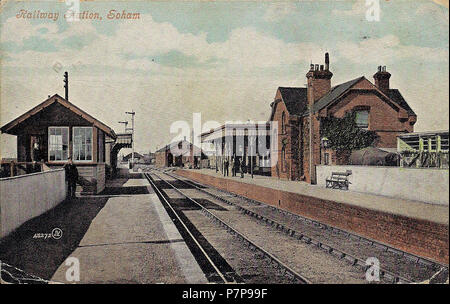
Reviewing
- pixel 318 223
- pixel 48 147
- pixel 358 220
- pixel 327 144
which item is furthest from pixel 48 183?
pixel 327 144

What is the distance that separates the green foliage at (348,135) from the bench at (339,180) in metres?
5.15

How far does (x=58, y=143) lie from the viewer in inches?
797

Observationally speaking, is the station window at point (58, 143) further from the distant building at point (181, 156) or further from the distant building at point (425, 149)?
the distant building at point (181, 156)

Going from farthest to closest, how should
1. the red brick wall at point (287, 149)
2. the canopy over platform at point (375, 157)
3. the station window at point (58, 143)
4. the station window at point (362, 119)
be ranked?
the red brick wall at point (287, 149)
the station window at point (362, 119)
the canopy over platform at point (375, 157)
the station window at point (58, 143)

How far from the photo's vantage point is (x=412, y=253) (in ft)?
28.2

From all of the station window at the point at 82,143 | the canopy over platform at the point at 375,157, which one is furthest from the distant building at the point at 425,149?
the station window at the point at 82,143

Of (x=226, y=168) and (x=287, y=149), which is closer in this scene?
(x=287, y=149)

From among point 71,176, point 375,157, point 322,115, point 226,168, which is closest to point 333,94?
point 322,115

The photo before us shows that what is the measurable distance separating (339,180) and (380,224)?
37.3 ft

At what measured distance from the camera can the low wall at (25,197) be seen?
30.6ft

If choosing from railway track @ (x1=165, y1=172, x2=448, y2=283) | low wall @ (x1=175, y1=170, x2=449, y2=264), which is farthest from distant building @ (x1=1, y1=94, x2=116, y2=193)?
railway track @ (x1=165, y1=172, x2=448, y2=283)

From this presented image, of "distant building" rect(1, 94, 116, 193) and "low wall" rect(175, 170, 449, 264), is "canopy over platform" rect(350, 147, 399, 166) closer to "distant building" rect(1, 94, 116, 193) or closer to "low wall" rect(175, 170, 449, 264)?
"low wall" rect(175, 170, 449, 264)

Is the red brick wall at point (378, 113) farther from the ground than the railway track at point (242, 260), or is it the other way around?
the red brick wall at point (378, 113)

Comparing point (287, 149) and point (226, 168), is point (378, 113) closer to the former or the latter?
point (287, 149)
